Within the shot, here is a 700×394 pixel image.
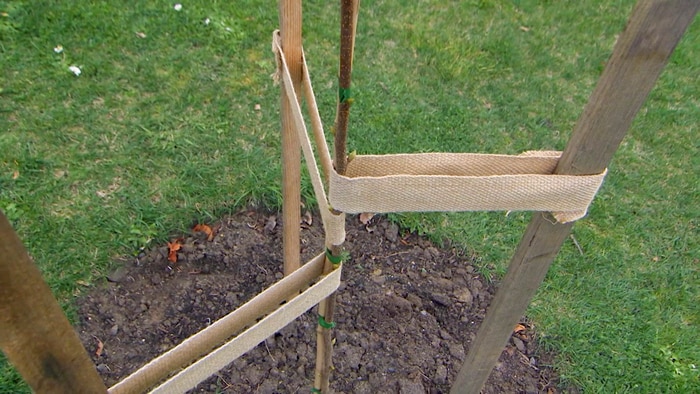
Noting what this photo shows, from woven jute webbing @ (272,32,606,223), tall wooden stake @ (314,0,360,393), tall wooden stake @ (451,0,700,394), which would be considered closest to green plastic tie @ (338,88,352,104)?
tall wooden stake @ (314,0,360,393)

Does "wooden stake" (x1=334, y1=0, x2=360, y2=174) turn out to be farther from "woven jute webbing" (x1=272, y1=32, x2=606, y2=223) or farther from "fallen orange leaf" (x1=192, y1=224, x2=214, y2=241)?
"fallen orange leaf" (x1=192, y1=224, x2=214, y2=241)

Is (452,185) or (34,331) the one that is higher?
(452,185)

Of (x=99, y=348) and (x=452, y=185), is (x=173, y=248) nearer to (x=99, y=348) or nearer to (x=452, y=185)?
(x=99, y=348)

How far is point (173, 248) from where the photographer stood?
2.79 meters

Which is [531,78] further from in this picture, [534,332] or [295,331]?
[295,331]

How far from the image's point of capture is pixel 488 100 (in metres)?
3.95

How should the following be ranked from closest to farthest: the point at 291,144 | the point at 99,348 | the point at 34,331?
Result: the point at 34,331 < the point at 291,144 < the point at 99,348

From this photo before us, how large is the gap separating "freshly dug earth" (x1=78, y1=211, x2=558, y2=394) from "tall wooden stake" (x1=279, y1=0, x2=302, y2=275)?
400 mm

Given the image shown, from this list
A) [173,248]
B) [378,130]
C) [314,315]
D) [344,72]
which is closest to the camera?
[344,72]

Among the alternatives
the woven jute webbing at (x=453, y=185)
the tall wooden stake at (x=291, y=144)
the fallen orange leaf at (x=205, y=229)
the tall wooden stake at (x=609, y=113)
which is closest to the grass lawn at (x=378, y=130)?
the fallen orange leaf at (x=205, y=229)

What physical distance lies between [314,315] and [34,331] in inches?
69.0

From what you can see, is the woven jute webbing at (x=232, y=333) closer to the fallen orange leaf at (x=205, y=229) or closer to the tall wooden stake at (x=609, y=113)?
the tall wooden stake at (x=609, y=113)

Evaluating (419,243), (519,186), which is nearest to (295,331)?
(419,243)

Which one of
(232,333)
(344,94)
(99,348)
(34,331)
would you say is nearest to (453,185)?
(344,94)
